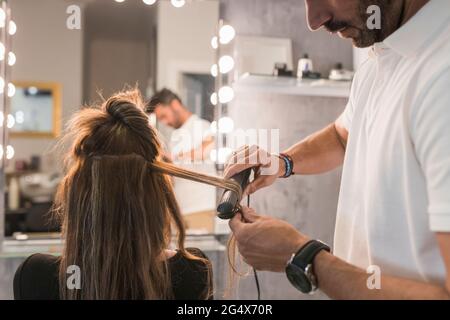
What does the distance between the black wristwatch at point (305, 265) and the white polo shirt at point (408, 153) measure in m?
0.12

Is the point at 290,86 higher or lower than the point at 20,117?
higher

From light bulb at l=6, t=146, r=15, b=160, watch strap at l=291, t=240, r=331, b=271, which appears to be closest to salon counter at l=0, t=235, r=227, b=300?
light bulb at l=6, t=146, r=15, b=160

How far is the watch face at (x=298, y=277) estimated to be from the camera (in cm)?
53

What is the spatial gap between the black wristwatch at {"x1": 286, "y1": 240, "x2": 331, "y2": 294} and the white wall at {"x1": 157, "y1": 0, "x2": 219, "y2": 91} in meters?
0.77

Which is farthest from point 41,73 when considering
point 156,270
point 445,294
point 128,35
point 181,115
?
point 445,294

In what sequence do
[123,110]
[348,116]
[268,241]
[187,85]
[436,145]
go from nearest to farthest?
[436,145]
[268,241]
[123,110]
[348,116]
[187,85]

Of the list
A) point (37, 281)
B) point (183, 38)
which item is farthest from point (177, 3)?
point (37, 281)

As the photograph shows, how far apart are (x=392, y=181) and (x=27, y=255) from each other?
0.98m

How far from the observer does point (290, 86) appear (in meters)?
1.21

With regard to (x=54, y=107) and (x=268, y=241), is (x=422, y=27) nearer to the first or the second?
(x=268, y=241)

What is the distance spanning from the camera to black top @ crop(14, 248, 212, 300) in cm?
72

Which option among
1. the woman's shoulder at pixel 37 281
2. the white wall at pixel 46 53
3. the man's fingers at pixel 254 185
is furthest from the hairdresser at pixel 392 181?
the white wall at pixel 46 53

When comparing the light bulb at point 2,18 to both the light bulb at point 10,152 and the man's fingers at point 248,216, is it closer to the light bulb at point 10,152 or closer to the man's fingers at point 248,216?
the light bulb at point 10,152

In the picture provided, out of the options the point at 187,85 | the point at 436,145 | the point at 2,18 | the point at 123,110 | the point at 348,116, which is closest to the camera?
the point at 436,145
